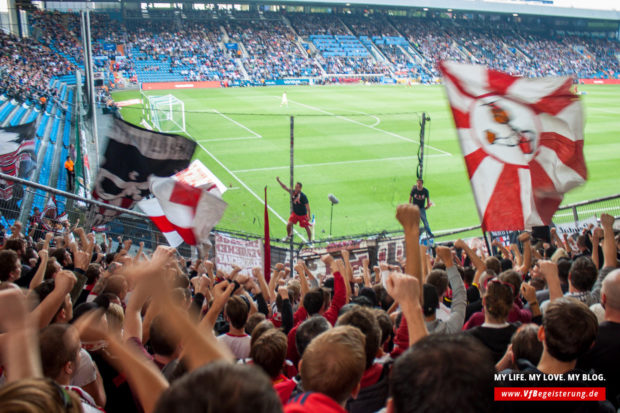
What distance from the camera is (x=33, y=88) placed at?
85.5 ft

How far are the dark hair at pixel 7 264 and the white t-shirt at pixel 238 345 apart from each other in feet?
6.87

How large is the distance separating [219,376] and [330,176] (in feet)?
56.1

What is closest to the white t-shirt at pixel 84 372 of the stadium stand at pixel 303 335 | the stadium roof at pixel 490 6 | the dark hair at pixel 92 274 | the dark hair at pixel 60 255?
the stadium stand at pixel 303 335

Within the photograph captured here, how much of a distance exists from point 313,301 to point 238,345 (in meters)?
0.82

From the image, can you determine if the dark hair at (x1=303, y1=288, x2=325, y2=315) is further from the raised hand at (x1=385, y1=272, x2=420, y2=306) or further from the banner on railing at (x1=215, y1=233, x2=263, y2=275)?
the banner on railing at (x1=215, y1=233, x2=263, y2=275)

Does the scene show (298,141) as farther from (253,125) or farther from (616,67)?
(616,67)

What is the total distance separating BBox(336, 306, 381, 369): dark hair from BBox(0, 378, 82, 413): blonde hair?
158cm

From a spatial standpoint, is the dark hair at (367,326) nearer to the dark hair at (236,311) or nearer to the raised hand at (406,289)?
the raised hand at (406,289)

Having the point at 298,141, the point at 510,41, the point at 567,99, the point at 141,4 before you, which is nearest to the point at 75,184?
the point at 298,141

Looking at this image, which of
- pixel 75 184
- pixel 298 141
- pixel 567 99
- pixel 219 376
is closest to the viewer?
pixel 219 376

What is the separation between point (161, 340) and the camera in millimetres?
3121

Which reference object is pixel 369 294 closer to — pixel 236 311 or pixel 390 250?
pixel 236 311

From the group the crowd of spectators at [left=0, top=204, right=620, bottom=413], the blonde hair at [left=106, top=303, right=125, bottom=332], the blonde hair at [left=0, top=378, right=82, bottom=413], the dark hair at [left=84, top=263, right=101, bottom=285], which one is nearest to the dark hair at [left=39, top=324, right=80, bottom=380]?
the crowd of spectators at [left=0, top=204, right=620, bottom=413]

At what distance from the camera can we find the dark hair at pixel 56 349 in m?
2.43
